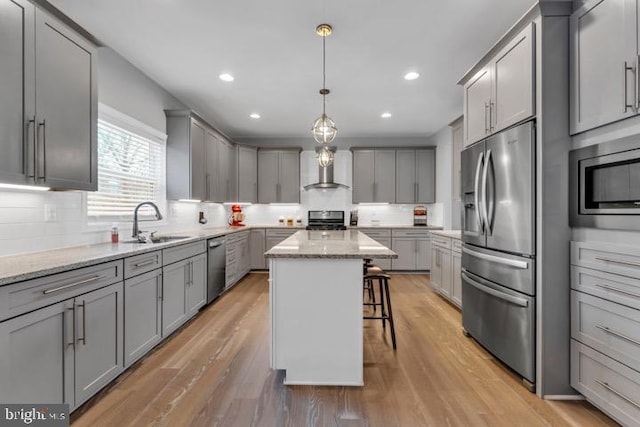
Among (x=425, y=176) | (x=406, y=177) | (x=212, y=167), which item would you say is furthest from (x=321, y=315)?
(x=425, y=176)

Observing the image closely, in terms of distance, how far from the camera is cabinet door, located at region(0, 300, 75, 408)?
1.41 m

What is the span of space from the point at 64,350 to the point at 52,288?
370mm

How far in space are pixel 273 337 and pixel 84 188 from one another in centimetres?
170

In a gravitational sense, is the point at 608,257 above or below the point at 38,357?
above

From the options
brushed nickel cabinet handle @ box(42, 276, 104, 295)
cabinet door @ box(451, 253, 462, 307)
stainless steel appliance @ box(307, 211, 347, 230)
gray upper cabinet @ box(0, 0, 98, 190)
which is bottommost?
cabinet door @ box(451, 253, 462, 307)

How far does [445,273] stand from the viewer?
13.6 feet

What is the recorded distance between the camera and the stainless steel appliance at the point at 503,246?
2076 millimetres

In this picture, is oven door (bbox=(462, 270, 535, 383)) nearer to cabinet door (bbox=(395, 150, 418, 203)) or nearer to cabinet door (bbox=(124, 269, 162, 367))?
cabinet door (bbox=(124, 269, 162, 367))

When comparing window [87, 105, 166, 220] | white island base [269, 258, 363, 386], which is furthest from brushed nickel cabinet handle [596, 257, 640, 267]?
window [87, 105, 166, 220]

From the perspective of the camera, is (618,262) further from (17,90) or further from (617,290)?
(17,90)

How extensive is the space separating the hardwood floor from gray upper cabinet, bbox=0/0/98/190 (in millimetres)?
1475

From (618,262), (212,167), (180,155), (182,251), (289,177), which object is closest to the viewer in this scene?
(618,262)

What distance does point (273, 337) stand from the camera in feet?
7.10

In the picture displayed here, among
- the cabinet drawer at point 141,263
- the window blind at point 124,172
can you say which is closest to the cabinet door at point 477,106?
the cabinet drawer at point 141,263
